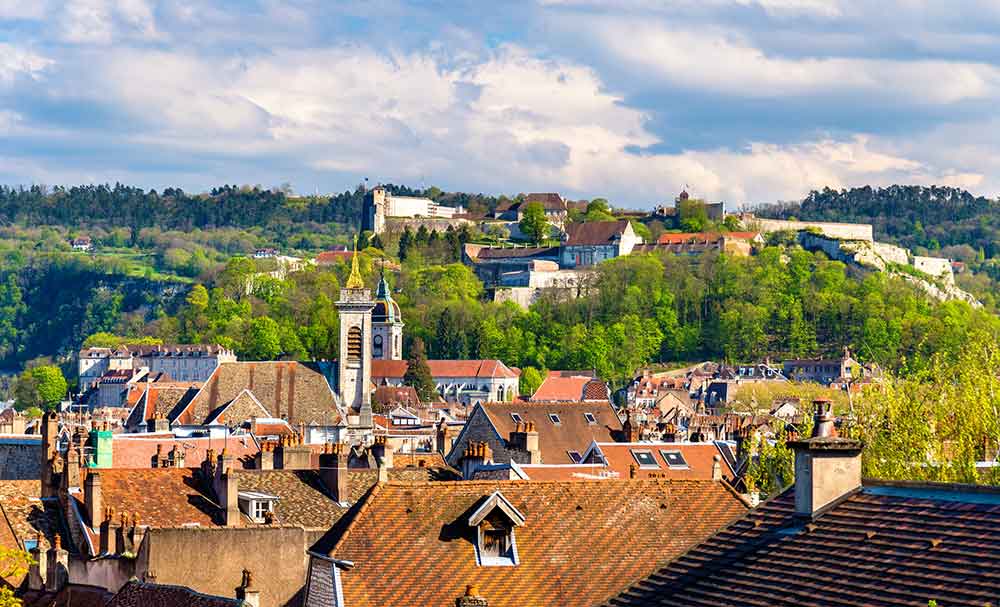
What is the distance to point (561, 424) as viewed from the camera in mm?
70188

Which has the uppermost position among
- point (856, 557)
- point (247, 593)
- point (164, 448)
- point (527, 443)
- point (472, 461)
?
point (856, 557)

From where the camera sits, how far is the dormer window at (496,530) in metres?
24.3

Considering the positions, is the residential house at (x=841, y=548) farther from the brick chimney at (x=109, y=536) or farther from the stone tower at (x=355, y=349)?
the stone tower at (x=355, y=349)

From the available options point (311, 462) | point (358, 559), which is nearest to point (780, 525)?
point (358, 559)

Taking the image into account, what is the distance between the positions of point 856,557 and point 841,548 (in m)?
0.36

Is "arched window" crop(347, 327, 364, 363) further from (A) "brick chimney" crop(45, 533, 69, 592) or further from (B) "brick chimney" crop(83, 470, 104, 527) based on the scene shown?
(A) "brick chimney" crop(45, 533, 69, 592)

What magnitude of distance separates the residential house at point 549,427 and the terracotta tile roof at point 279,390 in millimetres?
28370

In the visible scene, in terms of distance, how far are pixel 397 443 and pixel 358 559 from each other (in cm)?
7043

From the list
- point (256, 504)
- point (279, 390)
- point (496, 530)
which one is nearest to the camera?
point (496, 530)

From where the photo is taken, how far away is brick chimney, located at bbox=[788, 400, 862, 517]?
782 inches

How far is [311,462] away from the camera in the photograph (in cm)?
4847

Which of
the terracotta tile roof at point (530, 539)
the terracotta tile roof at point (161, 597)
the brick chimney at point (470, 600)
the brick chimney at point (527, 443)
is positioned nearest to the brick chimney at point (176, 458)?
the brick chimney at point (527, 443)

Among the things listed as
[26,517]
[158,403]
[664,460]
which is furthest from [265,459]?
[158,403]

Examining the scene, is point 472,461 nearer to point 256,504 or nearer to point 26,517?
point 256,504
